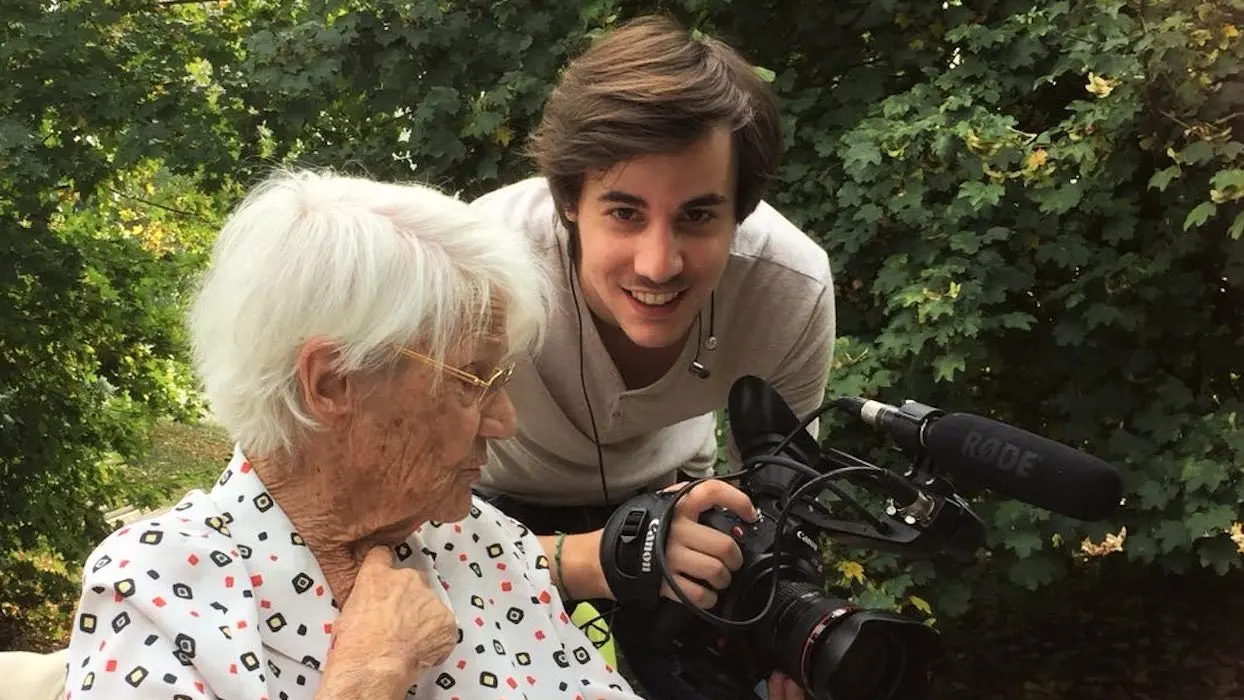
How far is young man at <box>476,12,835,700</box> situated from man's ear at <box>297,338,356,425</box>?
0.40 metres

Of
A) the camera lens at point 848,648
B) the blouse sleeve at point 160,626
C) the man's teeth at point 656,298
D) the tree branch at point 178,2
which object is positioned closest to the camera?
the blouse sleeve at point 160,626

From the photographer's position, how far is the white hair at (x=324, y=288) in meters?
1.08

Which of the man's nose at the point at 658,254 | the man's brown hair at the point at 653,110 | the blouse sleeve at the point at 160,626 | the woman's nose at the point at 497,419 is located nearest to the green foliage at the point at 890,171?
the man's brown hair at the point at 653,110

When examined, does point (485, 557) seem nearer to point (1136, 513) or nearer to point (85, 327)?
point (1136, 513)

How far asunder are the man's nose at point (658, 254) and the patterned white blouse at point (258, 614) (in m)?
0.40

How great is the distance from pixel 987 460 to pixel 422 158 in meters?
2.07

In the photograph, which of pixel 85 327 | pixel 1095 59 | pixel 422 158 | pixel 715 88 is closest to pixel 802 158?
pixel 1095 59

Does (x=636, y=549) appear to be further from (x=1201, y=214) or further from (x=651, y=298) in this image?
(x=1201, y=214)

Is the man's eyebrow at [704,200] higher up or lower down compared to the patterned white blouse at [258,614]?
higher up

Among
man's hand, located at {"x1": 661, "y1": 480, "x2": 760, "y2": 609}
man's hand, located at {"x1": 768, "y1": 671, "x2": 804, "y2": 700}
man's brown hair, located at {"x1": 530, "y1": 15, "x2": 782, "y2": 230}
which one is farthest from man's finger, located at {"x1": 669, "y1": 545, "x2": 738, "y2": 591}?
man's brown hair, located at {"x1": 530, "y1": 15, "x2": 782, "y2": 230}

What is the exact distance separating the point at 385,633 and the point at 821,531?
51 cm

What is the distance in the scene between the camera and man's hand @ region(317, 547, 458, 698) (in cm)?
103

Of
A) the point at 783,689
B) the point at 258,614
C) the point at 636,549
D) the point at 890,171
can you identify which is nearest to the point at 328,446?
the point at 258,614

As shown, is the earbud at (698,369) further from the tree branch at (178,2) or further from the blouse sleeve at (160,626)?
the tree branch at (178,2)
